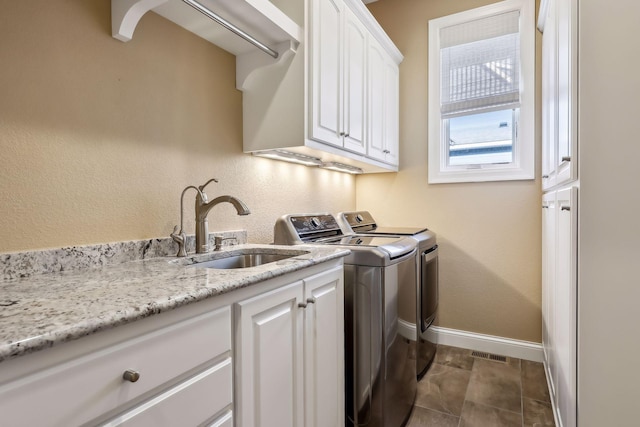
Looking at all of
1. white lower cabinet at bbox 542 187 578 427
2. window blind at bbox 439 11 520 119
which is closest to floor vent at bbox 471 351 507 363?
white lower cabinet at bbox 542 187 578 427

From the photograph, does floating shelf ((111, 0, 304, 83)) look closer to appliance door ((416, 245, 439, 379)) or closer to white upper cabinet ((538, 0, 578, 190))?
white upper cabinet ((538, 0, 578, 190))

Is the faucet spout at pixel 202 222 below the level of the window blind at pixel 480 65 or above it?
below

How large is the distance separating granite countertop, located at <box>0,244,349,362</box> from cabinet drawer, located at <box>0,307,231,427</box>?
6 centimetres

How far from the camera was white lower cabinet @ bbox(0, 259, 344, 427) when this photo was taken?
0.57 meters

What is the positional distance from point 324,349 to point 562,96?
4.78 feet

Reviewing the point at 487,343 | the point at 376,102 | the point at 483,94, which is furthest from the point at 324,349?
the point at 483,94

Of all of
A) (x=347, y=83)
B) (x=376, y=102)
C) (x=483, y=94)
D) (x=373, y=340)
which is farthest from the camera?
(x=483, y=94)

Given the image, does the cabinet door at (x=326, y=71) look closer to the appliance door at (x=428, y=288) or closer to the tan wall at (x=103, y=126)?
the tan wall at (x=103, y=126)

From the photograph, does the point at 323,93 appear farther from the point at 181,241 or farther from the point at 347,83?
the point at 181,241

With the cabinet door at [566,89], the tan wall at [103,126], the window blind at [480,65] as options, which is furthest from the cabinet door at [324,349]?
the window blind at [480,65]

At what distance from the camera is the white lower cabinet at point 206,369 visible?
0.57 m

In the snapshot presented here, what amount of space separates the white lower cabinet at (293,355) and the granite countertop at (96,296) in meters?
0.12

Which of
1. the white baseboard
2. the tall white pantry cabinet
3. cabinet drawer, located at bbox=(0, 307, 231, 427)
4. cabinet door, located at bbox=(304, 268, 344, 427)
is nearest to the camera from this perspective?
cabinet drawer, located at bbox=(0, 307, 231, 427)

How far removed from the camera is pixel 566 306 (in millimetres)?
1351
